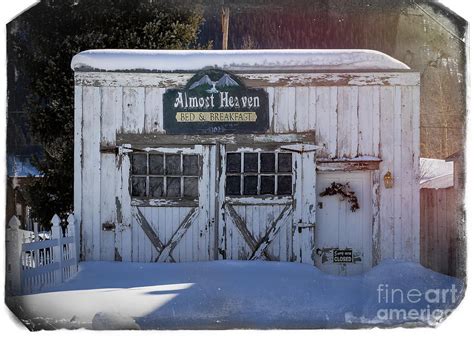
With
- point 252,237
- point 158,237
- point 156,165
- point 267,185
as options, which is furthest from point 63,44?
point 252,237

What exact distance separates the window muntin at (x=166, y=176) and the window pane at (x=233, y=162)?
1.16ft

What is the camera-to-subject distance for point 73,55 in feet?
29.2

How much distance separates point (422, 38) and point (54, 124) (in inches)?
170

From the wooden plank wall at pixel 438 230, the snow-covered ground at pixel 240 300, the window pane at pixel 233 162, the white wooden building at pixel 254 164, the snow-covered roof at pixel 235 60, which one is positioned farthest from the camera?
the window pane at pixel 233 162

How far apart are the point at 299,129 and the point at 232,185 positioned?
1029mm

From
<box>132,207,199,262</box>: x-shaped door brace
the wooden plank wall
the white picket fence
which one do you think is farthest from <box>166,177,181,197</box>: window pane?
the wooden plank wall

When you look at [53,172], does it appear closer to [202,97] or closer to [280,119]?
[202,97]

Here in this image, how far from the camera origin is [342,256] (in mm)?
8992

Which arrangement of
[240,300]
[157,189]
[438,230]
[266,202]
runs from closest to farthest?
[240,300] → [438,230] → [266,202] → [157,189]

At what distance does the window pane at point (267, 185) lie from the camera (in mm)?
8977

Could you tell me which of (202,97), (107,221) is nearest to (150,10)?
(202,97)

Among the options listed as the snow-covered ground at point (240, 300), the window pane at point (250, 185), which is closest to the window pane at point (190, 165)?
the window pane at point (250, 185)

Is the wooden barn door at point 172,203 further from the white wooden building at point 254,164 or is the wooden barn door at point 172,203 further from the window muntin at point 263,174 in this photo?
the window muntin at point 263,174

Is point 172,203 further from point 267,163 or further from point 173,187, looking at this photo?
point 267,163
